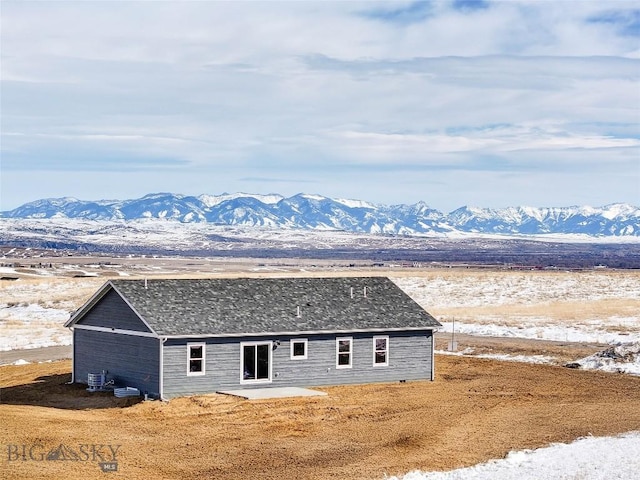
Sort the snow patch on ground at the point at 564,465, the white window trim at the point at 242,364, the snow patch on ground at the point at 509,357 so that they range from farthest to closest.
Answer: the snow patch on ground at the point at 509,357, the white window trim at the point at 242,364, the snow patch on ground at the point at 564,465

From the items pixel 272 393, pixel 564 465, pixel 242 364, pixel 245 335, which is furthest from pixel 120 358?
pixel 564 465

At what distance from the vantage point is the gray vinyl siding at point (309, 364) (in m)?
37.1

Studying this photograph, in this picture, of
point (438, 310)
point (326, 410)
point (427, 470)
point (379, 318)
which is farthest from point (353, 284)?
point (438, 310)

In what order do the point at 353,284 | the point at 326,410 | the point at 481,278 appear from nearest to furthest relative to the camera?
the point at 326,410
the point at 353,284
the point at 481,278

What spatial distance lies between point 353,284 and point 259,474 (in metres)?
20.1

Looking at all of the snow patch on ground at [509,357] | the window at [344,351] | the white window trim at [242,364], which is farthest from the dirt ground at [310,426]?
the snow patch on ground at [509,357]

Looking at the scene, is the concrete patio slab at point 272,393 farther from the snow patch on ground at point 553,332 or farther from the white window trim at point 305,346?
the snow patch on ground at point 553,332

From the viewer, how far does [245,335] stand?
3847 cm

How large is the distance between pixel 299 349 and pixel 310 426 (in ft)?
25.8

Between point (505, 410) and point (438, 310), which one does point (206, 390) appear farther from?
point (438, 310)

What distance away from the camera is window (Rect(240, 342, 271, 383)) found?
38750mm

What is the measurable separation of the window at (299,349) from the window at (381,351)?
3311 millimetres

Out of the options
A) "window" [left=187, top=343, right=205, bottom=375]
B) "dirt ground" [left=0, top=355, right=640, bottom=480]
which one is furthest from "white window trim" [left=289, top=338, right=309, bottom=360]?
"window" [left=187, top=343, right=205, bottom=375]

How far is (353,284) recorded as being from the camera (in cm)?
4512
